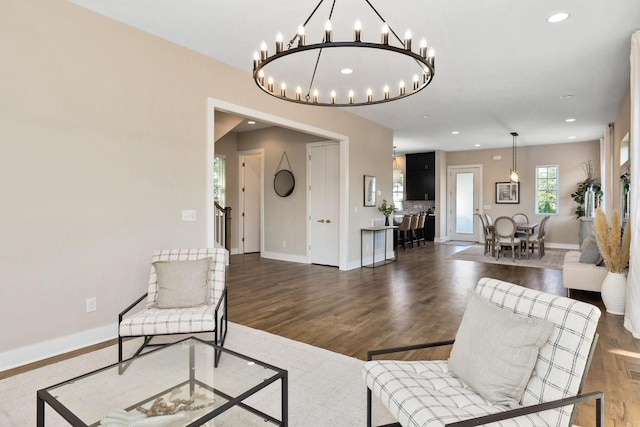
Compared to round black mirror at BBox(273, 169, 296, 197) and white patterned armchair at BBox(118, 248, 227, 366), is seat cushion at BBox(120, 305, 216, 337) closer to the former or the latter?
white patterned armchair at BBox(118, 248, 227, 366)

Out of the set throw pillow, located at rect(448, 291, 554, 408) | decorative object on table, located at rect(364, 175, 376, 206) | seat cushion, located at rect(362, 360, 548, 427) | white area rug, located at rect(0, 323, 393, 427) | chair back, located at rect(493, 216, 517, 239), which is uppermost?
decorative object on table, located at rect(364, 175, 376, 206)

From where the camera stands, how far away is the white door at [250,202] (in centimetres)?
866

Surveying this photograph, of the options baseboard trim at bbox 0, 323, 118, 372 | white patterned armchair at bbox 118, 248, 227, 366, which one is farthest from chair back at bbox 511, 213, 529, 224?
baseboard trim at bbox 0, 323, 118, 372

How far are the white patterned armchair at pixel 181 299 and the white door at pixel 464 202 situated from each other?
984 centimetres

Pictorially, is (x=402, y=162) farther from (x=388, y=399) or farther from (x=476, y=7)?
(x=388, y=399)

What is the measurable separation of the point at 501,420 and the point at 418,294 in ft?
12.4

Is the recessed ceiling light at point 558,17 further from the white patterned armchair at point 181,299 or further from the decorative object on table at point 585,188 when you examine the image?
the decorative object on table at point 585,188

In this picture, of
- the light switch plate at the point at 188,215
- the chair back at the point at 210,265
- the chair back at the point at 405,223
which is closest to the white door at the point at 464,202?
the chair back at the point at 405,223

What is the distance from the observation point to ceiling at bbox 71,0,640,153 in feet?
10.2

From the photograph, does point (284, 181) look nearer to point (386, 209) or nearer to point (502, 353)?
point (386, 209)

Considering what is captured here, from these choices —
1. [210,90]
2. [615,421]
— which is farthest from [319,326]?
[210,90]

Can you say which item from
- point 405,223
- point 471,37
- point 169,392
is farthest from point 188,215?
point 405,223

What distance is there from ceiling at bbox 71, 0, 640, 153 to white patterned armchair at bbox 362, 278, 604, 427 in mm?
2595

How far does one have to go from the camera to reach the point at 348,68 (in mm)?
4453
